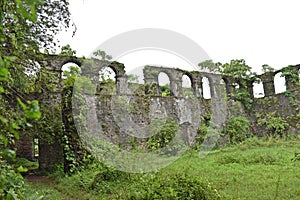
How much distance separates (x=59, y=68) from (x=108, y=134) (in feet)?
12.9

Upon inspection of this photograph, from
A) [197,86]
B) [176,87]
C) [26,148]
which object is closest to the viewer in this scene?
[26,148]

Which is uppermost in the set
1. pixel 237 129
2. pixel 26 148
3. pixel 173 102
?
pixel 173 102

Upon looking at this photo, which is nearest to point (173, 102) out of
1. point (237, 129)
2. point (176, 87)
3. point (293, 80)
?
point (176, 87)

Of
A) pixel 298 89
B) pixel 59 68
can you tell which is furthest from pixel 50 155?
pixel 298 89

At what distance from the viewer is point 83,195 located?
7.18 m

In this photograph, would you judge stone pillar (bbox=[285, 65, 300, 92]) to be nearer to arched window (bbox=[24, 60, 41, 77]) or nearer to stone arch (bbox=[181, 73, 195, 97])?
stone arch (bbox=[181, 73, 195, 97])

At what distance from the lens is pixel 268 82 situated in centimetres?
2092

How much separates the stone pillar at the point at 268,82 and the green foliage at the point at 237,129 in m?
2.48

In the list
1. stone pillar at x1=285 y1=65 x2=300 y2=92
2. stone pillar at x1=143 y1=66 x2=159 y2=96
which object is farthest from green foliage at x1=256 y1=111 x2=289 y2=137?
stone pillar at x1=143 y1=66 x2=159 y2=96

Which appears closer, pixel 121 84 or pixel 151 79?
pixel 121 84

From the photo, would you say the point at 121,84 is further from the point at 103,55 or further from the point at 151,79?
the point at 151,79

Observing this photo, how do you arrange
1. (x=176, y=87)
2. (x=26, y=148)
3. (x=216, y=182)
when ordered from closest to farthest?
(x=216, y=182) → (x=26, y=148) → (x=176, y=87)

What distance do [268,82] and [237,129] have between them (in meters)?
4.09

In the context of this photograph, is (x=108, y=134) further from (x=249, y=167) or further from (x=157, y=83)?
(x=249, y=167)
